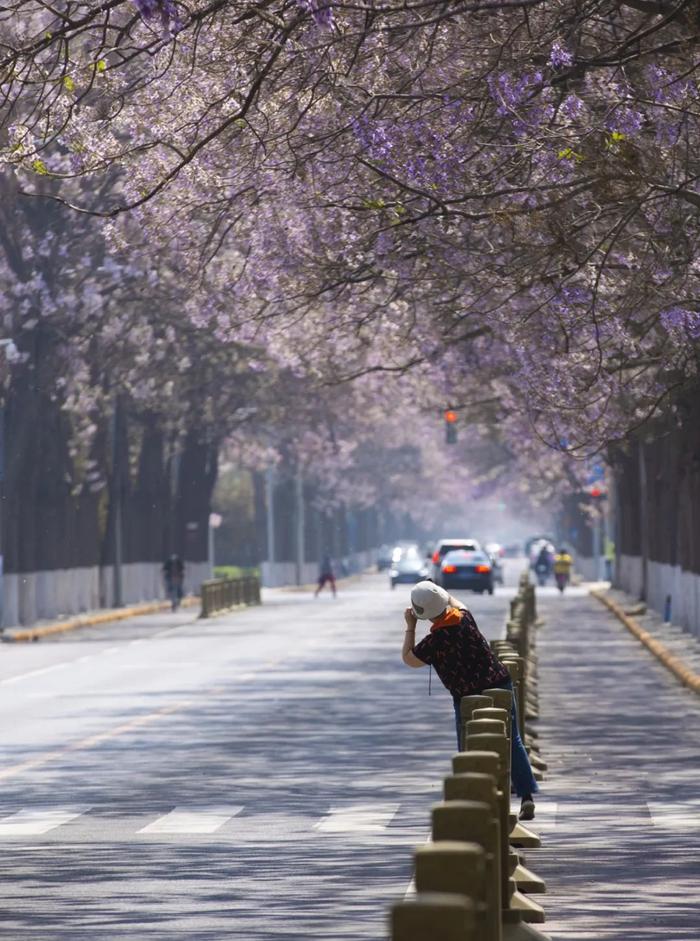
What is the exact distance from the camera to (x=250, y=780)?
60.8 ft

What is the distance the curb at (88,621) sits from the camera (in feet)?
158

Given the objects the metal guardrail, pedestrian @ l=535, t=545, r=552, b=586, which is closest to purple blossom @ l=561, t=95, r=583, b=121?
the metal guardrail

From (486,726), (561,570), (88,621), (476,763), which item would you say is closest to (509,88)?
(486,726)

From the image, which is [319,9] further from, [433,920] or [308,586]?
[308,586]

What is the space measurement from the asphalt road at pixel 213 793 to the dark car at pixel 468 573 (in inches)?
1471

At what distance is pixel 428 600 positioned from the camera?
46.5 ft

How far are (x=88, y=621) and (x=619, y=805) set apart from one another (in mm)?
39292

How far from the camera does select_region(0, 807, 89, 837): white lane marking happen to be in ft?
50.1

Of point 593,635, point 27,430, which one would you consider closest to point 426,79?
point 593,635

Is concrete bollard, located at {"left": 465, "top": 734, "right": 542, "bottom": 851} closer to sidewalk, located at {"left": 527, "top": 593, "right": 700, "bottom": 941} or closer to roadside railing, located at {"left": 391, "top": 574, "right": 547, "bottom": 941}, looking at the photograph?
roadside railing, located at {"left": 391, "top": 574, "right": 547, "bottom": 941}

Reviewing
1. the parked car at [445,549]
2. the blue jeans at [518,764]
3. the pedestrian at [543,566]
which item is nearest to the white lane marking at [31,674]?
the blue jeans at [518,764]

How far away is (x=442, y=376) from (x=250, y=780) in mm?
25288

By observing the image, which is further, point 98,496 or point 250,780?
point 98,496

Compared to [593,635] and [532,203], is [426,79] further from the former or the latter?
[593,635]
